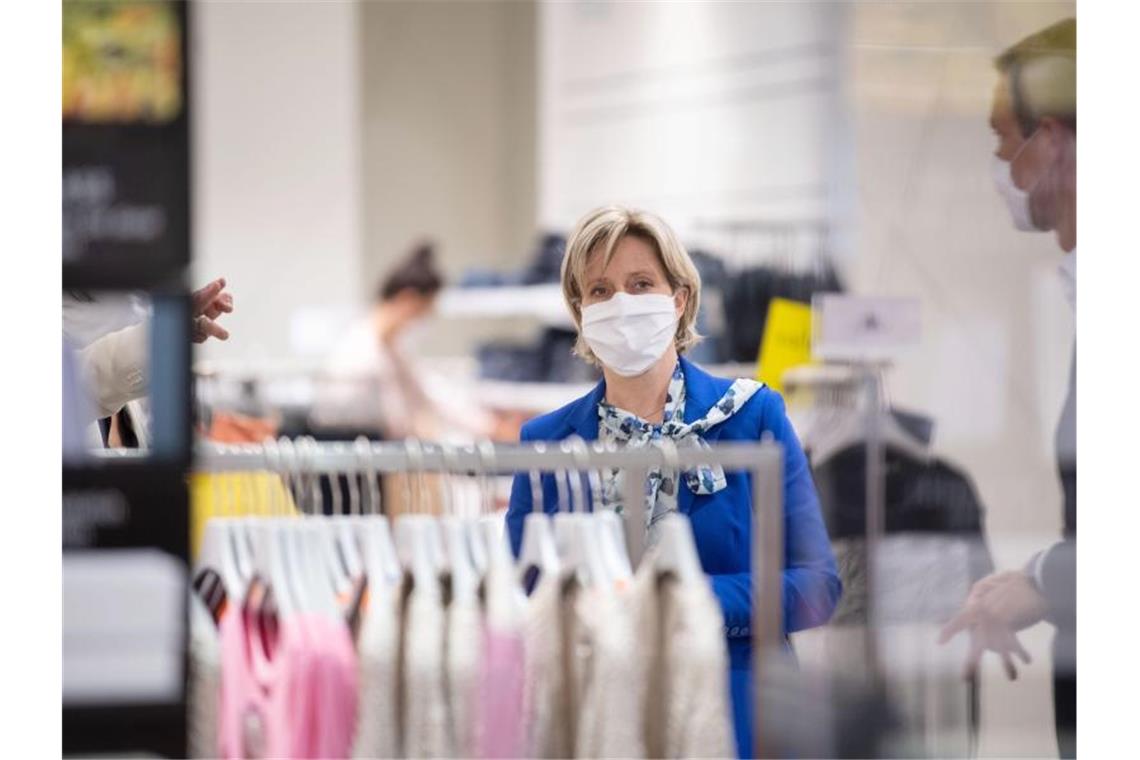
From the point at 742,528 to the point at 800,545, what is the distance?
0.40 feet

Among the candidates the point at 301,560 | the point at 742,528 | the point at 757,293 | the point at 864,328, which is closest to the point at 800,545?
the point at 742,528

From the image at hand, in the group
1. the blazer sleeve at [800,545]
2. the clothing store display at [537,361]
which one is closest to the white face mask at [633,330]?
the blazer sleeve at [800,545]

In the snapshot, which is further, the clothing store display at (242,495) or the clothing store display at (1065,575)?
the clothing store display at (242,495)

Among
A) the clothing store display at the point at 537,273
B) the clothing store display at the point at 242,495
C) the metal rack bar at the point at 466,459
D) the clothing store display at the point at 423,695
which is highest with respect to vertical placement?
the clothing store display at the point at 537,273

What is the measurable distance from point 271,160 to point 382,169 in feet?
2.56

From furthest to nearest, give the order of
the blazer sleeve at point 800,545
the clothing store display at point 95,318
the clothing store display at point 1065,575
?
1. the clothing store display at point 1065,575
2. the blazer sleeve at point 800,545
3. the clothing store display at point 95,318

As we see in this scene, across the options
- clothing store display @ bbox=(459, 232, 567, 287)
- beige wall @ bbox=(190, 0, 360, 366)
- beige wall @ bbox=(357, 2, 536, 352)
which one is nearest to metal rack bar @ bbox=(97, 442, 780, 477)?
clothing store display @ bbox=(459, 232, 567, 287)

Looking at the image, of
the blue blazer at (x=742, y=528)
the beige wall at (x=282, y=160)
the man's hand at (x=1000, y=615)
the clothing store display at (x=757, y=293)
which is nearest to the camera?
the blue blazer at (x=742, y=528)

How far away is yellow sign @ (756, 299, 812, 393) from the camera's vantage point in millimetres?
3818

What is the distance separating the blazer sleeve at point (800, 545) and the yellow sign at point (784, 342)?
3.86ft

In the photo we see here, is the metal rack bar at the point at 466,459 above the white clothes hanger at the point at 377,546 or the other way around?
above

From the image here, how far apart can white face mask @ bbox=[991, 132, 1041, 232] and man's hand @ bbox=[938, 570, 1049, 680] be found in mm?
746

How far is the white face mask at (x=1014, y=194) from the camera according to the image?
3.23m

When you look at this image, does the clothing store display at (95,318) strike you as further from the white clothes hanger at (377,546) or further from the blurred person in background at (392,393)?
the blurred person in background at (392,393)
